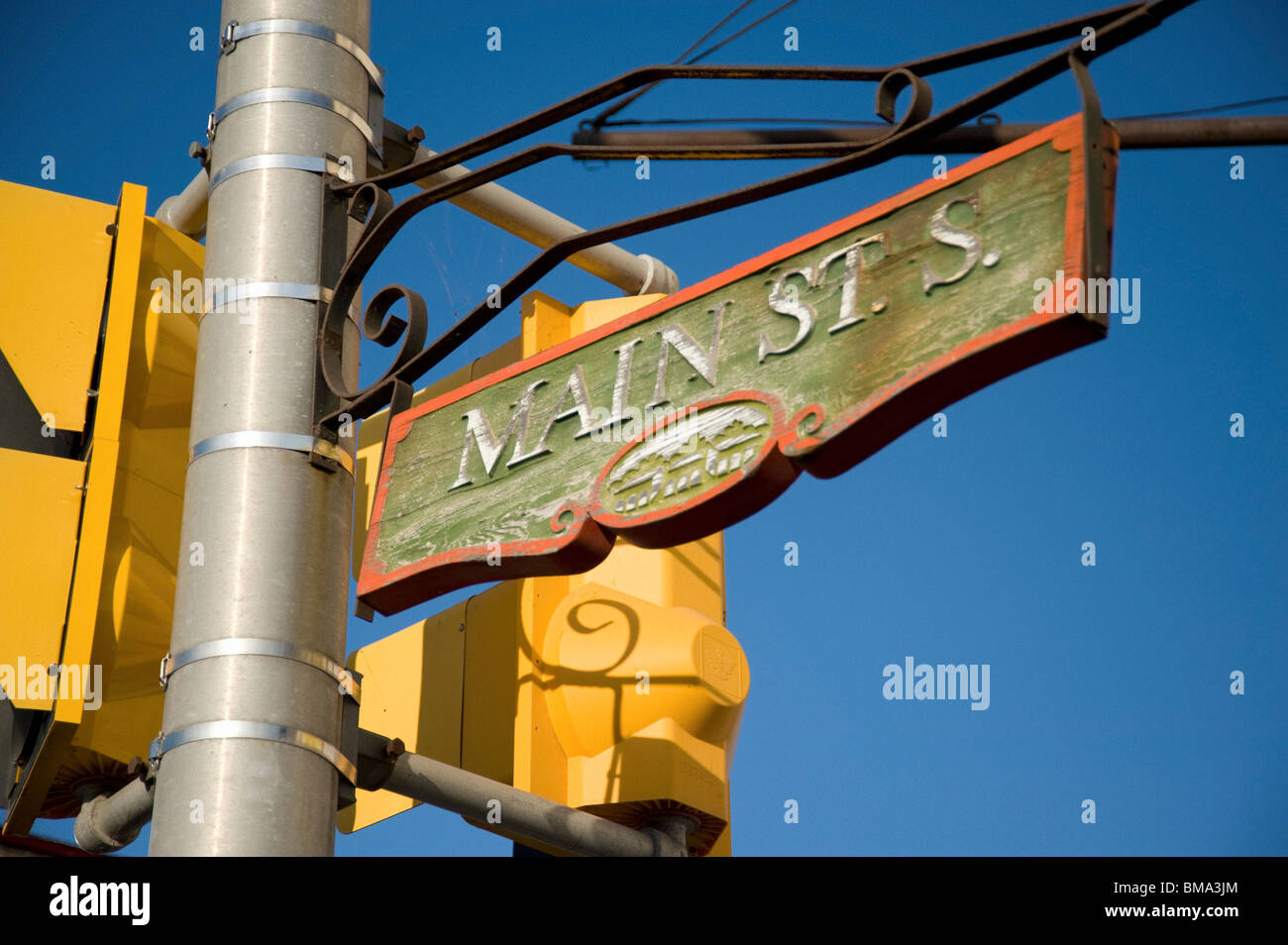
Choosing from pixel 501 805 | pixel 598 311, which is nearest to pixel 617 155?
pixel 501 805

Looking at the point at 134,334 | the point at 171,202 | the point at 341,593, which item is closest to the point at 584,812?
the point at 341,593

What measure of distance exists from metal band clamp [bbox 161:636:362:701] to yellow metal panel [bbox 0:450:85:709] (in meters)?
1.19

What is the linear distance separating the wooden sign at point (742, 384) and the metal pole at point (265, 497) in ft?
0.86

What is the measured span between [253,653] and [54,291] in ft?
9.38

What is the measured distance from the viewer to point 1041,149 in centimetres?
465

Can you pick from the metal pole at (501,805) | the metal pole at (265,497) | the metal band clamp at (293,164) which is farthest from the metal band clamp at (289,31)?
the metal pole at (501,805)

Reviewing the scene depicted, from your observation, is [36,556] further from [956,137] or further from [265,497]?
[956,137]

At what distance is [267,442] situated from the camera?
580 cm

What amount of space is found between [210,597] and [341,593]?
421mm

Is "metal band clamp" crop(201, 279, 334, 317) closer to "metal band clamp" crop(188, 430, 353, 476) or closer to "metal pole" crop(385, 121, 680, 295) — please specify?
"metal band clamp" crop(188, 430, 353, 476)

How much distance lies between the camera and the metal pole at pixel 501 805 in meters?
5.79
